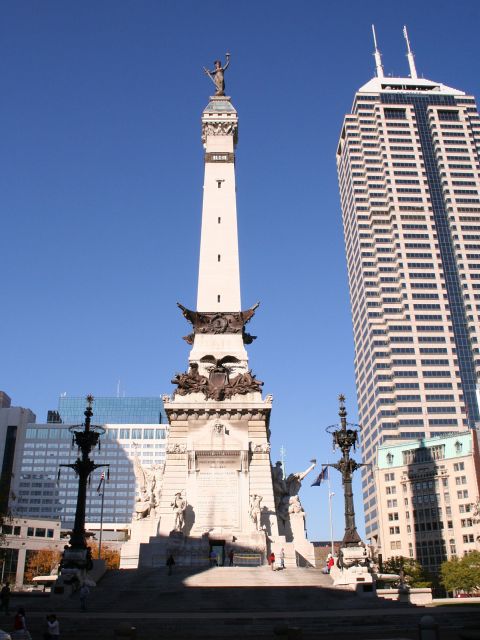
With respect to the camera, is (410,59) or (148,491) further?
(410,59)

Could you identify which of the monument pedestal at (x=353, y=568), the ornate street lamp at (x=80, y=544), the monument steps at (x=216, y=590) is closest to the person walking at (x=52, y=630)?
the monument steps at (x=216, y=590)

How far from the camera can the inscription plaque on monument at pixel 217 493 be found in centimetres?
3484

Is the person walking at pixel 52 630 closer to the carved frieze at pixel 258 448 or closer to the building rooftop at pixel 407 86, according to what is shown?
the carved frieze at pixel 258 448

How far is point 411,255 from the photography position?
114 meters

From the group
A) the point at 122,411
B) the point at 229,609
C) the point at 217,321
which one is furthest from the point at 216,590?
the point at 122,411

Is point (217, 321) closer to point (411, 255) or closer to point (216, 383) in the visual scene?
point (216, 383)

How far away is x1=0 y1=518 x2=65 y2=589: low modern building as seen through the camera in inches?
3359

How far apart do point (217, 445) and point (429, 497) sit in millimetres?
57939

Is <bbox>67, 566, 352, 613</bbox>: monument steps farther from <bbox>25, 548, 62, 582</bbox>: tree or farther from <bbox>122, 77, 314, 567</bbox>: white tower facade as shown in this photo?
<bbox>25, 548, 62, 582</bbox>: tree

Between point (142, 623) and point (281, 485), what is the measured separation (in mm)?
19575

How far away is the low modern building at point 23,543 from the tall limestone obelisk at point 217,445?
5344 cm

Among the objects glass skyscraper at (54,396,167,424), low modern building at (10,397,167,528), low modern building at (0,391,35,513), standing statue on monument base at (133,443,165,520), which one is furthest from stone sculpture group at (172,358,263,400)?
glass skyscraper at (54,396,167,424)

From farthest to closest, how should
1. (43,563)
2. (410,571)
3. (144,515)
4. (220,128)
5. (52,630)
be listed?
(43,563), (410,571), (220,128), (144,515), (52,630)

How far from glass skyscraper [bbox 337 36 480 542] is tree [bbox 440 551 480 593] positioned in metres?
38.6
